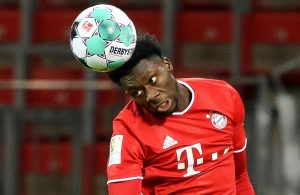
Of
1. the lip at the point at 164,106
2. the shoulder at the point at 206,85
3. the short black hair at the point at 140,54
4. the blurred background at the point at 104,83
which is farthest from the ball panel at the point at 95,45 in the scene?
the blurred background at the point at 104,83

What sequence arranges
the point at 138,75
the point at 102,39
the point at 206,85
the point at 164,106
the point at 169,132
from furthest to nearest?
the point at 206,85, the point at 169,132, the point at 164,106, the point at 138,75, the point at 102,39

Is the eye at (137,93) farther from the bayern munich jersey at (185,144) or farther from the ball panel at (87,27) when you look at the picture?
the ball panel at (87,27)

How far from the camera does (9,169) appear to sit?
24.3ft

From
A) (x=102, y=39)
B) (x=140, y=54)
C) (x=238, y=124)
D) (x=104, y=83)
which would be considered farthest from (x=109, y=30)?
(x=104, y=83)

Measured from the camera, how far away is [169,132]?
13.9 ft

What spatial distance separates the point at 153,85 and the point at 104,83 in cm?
374

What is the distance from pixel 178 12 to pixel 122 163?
15.3 feet

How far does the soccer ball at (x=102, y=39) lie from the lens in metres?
3.84

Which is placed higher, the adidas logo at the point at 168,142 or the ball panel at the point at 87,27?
the ball panel at the point at 87,27

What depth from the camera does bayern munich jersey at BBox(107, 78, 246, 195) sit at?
161 inches

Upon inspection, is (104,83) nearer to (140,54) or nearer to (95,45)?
(140,54)

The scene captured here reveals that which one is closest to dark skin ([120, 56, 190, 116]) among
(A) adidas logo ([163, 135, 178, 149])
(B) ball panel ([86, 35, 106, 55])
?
(A) adidas logo ([163, 135, 178, 149])

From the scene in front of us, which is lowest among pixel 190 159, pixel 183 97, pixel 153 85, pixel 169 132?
pixel 190 159

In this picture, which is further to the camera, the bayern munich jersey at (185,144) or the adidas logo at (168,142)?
the adidas logo at (168,142)
